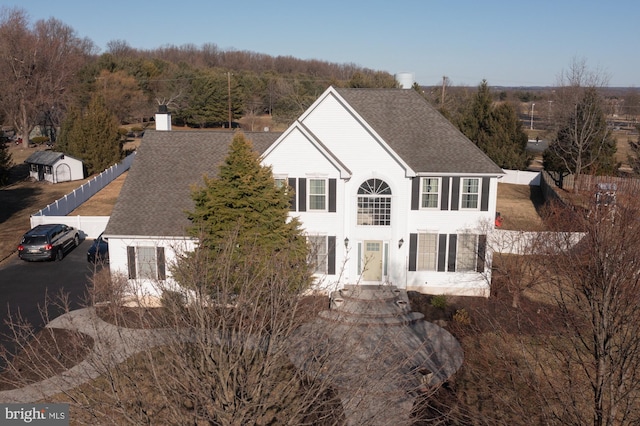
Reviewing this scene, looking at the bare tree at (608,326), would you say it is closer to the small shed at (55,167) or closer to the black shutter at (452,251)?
the black shutter at (452,251)

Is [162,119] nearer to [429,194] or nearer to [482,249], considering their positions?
[429,194]

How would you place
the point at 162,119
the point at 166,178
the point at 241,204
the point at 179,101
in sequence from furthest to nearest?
1. the point at 179,101
2. the point at 162,119
3. the point at 166,178
4. the point at 241,204

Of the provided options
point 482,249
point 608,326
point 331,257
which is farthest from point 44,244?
point 608,326

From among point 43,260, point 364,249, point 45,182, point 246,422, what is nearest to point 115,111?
point 45,182

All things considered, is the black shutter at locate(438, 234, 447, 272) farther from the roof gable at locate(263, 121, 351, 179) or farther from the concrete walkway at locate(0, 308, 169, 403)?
the concrete walkway at locate(0, 308, 169, 403)

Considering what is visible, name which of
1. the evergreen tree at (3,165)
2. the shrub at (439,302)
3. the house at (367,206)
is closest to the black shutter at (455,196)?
the house at (367,206)

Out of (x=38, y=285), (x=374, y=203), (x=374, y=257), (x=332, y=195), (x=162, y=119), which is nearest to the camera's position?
(x=332, y=195)

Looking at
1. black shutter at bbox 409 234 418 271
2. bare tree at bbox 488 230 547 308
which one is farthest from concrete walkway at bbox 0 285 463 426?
bare tree at bbox 488 230 547 308

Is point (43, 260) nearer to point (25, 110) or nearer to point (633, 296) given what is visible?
point (633, 296)
